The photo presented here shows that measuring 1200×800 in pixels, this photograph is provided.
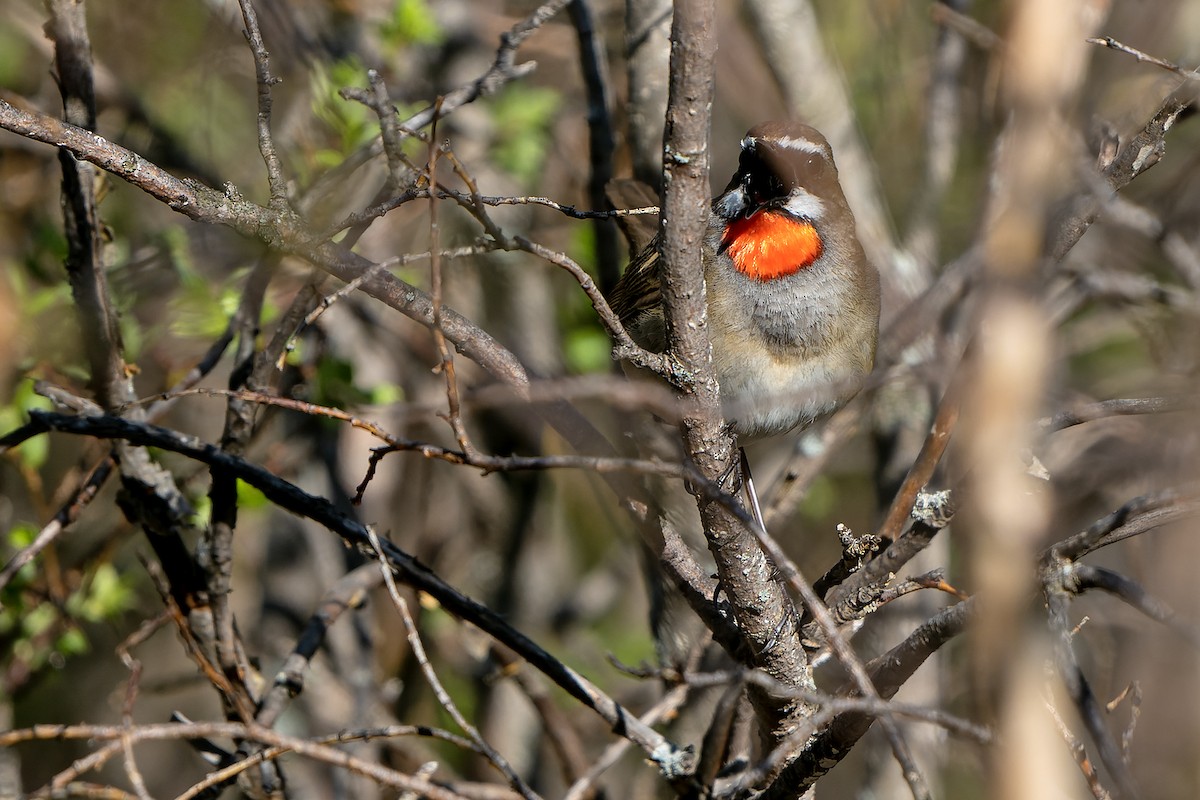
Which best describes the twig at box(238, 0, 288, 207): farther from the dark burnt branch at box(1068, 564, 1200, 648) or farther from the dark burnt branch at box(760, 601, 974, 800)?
the dark burnt branch at box(1068, 564, 1200, 648)

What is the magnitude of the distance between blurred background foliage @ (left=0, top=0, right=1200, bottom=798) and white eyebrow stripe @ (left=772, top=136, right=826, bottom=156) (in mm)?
781

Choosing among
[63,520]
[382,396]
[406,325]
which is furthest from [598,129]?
[63,520]

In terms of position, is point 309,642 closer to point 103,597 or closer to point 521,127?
point 103,597

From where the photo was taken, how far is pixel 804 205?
3322 mm

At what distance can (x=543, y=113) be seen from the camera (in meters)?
4.46

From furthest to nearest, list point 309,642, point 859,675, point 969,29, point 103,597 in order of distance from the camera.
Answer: point 969,29
point 103,597
point 309,642
point 859,675

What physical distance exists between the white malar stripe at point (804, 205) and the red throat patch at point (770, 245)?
1.1 inches

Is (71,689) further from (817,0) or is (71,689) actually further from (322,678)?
(817,0)

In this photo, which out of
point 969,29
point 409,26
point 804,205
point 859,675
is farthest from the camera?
point 409,26

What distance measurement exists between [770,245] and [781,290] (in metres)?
0.14

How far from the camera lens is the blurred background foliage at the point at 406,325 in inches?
135

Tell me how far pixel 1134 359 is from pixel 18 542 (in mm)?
5483

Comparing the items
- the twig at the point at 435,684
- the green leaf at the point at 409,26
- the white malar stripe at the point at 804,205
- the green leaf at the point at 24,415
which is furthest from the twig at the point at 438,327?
the green leaf at the point at 409,26

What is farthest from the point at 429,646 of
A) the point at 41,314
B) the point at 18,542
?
the point at 41,314
